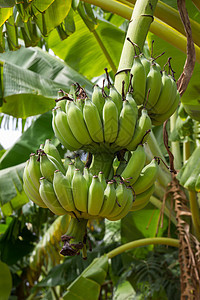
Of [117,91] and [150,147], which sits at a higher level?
[117,91]

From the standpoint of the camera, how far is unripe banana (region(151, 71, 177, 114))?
→ 114 centimetres

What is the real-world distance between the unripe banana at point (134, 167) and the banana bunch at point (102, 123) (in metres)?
0.04

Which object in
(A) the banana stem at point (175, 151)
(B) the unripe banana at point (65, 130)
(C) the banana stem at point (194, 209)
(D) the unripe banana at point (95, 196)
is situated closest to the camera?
(D) the unripe banana at point (95, 196)

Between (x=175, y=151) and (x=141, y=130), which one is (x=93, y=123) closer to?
(x=141, y=130)

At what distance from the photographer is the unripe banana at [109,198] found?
0.98 meters

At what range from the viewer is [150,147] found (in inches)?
108

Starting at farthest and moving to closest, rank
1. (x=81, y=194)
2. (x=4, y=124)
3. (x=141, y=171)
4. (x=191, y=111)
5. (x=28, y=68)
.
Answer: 1. (x=4, y=124)
2. (x=28, y=68)
3. (x=191, y=111)
4. (x=141, y=171)
5. (x=81, y=194)

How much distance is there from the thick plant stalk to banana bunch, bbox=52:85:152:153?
0.05 metres

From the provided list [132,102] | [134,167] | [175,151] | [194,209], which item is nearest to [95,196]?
[134,167]

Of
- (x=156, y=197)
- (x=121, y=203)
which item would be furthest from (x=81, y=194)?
(x=156, y=197)

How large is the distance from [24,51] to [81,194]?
2.43m

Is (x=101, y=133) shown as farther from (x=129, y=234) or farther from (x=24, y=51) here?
(x=129, y=234)

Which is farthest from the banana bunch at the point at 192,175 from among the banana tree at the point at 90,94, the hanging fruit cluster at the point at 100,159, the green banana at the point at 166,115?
the hanging fruit cluster at the point at 100,159

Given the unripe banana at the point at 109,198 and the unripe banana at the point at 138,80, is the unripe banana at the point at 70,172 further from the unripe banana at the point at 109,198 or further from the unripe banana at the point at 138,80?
the unripe banana at the point at 138,80
